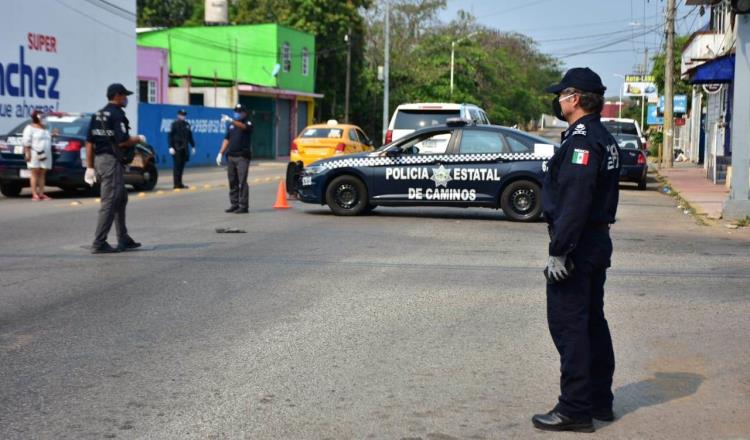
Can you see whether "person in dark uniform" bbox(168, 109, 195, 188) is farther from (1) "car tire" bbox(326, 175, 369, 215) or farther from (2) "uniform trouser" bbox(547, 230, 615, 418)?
(2) "uniform trouser" bbox(547, 230, 615, 418)

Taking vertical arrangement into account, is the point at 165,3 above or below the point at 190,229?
above

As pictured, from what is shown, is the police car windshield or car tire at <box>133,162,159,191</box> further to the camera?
the police car windshield

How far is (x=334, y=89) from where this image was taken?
6356 centimetres

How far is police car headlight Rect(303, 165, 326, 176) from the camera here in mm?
16328

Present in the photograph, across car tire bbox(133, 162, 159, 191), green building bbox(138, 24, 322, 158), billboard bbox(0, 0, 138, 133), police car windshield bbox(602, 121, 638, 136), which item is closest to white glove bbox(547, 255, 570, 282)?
car tire bbox(133, 162, 159, 191)

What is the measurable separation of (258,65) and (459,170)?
37.8 meters

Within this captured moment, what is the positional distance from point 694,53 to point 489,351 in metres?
31.4

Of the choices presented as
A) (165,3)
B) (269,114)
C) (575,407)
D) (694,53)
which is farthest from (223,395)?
(165,3)

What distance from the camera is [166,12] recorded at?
265 ft

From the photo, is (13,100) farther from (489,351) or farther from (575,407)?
(575,407)

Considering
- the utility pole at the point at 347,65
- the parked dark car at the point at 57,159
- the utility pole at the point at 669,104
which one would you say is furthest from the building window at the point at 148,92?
the parked dark car at the point at 57,159

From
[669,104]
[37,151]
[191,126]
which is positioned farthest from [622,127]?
[37,151]

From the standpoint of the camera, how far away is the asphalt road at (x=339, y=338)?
5.32 m

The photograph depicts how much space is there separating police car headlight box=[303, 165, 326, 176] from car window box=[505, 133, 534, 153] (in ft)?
10.1
